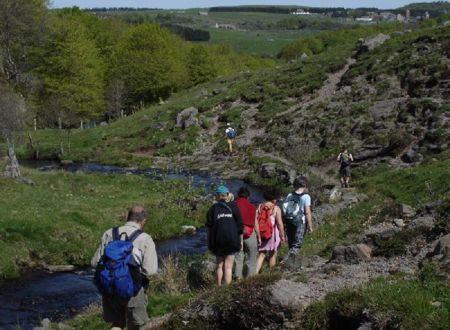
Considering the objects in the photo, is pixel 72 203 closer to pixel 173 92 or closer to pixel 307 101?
pixel 307 101

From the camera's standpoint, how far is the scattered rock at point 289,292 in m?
11.7

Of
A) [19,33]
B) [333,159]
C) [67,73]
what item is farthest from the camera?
[67,73]

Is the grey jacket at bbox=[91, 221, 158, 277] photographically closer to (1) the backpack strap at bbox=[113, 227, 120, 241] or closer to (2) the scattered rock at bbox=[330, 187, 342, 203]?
(1) the backpack strap at bbox=[113, 227, 120, 241]

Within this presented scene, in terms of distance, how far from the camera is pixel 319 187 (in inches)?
1336

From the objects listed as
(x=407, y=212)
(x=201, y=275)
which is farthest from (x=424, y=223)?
(x=201, y=275)

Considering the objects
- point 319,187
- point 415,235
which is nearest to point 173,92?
point 319,187

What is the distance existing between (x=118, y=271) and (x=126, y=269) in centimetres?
13

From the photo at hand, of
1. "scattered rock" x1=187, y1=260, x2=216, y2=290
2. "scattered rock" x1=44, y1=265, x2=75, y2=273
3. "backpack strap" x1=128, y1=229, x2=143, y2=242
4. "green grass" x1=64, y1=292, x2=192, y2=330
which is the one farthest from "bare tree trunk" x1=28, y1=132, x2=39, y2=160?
"backpack strap" x1=128, y1=229, x2=143, y2=242

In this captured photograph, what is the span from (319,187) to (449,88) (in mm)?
17929

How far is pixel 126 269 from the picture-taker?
1050 centimetres

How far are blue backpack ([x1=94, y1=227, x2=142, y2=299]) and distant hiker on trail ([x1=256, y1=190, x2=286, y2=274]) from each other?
5.90 metres

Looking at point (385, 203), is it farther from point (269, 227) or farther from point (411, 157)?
point (411, 157)

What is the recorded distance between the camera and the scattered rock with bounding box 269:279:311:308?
11695 millimetres

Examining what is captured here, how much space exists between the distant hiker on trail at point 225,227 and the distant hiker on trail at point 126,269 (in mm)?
3068
